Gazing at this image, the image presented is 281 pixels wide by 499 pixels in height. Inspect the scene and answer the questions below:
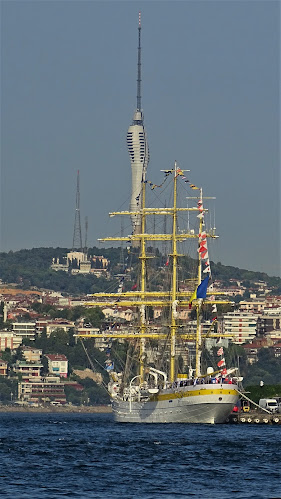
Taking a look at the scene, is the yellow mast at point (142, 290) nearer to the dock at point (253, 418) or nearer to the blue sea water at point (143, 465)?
the dock at point (253, 418)

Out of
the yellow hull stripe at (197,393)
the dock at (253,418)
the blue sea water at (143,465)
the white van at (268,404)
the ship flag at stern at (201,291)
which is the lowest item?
the blue sea water at (143,465)

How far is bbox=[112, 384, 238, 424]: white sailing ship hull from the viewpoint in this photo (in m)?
125

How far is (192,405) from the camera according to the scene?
12600 cm

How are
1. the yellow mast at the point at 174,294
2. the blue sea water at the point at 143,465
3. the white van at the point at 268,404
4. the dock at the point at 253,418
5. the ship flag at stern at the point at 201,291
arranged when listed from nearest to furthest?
the blue sea water at the point at 143,465 < the ship flag at stern at the point at 201,291 < the yellow mast at the point at 174,294 < the dock at the point at 253,418 < the white van at the point at 268,404

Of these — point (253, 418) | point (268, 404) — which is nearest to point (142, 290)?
point (268, 404)

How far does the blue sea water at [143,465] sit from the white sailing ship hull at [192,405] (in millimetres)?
11478

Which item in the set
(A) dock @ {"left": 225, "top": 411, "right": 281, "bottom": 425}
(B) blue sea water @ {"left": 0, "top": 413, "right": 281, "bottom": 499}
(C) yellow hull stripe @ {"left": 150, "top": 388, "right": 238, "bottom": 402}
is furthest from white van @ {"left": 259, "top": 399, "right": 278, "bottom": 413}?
(B) blue sea water @ {"left": 0, "top": 413, "right": 281, "bottom": 499}

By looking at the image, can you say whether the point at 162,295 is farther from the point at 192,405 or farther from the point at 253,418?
the point at 192,405

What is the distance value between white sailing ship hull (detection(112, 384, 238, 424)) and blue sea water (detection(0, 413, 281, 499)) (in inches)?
452

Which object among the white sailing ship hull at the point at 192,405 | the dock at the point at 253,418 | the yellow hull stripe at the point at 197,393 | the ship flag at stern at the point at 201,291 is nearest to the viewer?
the yellow hull stripe at the point at 197,393

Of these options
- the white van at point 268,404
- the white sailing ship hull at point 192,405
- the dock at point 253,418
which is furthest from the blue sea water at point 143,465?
the white van at point 268,404

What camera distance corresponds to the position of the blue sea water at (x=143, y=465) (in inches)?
2662

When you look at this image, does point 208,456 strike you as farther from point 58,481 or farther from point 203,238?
point 203,238

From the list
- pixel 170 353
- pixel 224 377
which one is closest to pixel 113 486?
pixel 224 377
